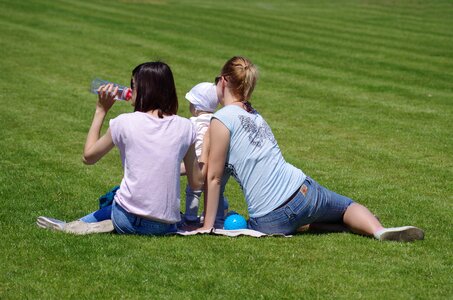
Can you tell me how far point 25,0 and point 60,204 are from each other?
19006 millimetres

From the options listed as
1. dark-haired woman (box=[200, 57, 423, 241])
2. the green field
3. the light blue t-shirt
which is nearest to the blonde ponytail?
dark-haired woman (box=[200, 57, 423, 241])

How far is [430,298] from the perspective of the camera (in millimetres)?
5738

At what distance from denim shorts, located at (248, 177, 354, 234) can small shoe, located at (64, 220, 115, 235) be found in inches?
46.2

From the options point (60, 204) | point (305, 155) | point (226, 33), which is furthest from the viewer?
point (226, 33)

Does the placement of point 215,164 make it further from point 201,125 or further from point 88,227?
point 88,227

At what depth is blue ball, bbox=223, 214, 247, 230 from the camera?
24.5 ft

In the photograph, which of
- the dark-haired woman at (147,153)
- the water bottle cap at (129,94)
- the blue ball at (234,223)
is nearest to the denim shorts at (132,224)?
the dark-haired woman at (147,153)

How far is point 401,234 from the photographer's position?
7.08m

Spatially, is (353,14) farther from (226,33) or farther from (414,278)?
(414,278)

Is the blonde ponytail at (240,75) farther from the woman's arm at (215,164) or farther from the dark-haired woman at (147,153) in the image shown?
the dark-haired woman at (147,153)

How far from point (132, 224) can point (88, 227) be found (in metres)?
0.36

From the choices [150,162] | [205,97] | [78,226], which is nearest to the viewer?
[150,162]

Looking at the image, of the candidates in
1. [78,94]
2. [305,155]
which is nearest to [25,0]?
[78,94]

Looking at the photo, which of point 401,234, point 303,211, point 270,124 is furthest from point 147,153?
point 270,124
